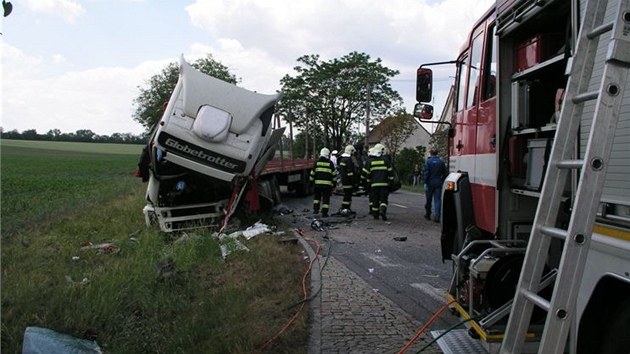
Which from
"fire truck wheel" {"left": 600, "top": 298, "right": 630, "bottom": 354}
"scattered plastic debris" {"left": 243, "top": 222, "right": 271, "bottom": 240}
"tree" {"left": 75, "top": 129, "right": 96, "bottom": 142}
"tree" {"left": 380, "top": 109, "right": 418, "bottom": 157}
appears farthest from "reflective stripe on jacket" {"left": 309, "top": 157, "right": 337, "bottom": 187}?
"tree" {"left": 75, "top": 129, "right": 96, "bottom": 142}

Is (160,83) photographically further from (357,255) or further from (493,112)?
(493,112)

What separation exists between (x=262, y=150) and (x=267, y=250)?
9.99 ft

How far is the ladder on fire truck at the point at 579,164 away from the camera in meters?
2.10

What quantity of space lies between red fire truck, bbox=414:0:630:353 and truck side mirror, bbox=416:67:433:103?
1cm

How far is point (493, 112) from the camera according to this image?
435 centimetres

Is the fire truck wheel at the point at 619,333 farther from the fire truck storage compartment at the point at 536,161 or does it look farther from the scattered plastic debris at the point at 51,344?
the scattered plastic debris at the point at 51,344

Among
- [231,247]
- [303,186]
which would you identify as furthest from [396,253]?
[303,186]

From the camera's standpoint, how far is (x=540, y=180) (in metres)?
3.80

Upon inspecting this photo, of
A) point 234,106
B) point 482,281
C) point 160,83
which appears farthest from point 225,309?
point 160,83

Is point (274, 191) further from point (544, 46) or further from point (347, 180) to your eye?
point (544, 46)

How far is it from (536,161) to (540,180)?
0.49 feet

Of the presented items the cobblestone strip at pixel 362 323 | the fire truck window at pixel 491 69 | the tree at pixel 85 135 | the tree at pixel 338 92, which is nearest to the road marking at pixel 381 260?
the cobblestone strip at pixel 362 323

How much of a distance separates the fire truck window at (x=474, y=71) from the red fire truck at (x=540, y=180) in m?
0.01

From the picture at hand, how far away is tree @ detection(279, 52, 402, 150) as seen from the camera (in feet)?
149
